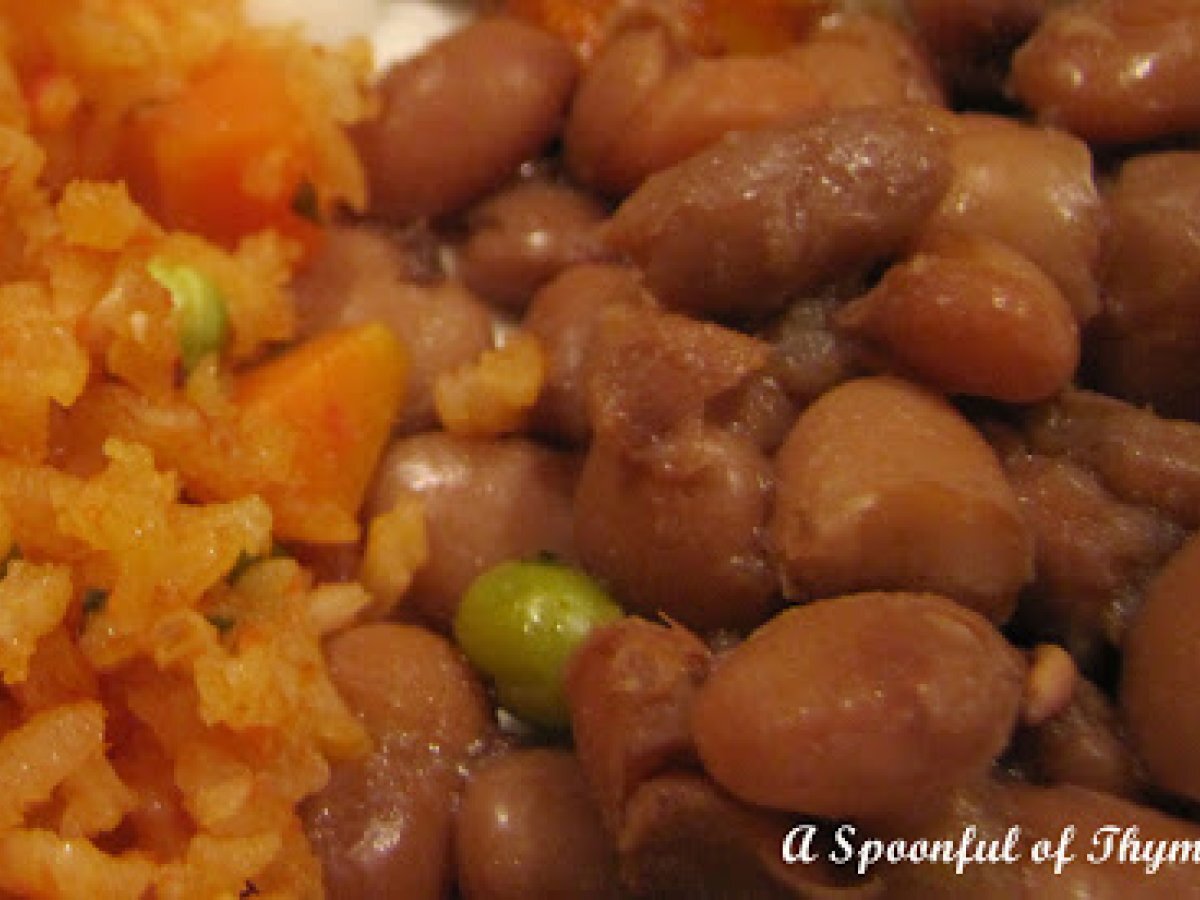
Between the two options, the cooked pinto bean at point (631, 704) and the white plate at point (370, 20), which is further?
the white plate at point (370, 20)

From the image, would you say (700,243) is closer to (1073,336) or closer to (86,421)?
(1073,336)

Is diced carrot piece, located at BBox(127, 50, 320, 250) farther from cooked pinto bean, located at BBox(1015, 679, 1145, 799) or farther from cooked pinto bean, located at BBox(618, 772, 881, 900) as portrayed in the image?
cooked pinto bean, located at BBox(1015, 679, 1145, 799)

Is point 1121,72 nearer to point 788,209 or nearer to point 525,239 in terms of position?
point 788,209

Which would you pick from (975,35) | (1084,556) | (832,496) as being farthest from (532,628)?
(975,35)

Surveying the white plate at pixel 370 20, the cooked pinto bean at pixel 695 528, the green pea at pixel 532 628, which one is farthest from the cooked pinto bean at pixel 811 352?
the white plate at pixel 370 20

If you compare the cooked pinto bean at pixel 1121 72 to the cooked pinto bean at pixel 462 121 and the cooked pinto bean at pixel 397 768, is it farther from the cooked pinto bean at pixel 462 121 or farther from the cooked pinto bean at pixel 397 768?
the cooked pinto bean at pixel 397 768

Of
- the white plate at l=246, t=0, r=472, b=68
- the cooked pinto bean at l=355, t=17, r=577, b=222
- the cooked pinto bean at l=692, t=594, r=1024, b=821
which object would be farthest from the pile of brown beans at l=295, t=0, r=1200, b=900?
the white plate at l=246, t=0, r=472, b=68

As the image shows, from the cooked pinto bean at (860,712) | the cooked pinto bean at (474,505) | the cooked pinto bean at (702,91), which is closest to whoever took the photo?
the cooked pinto bean at (860,712)
